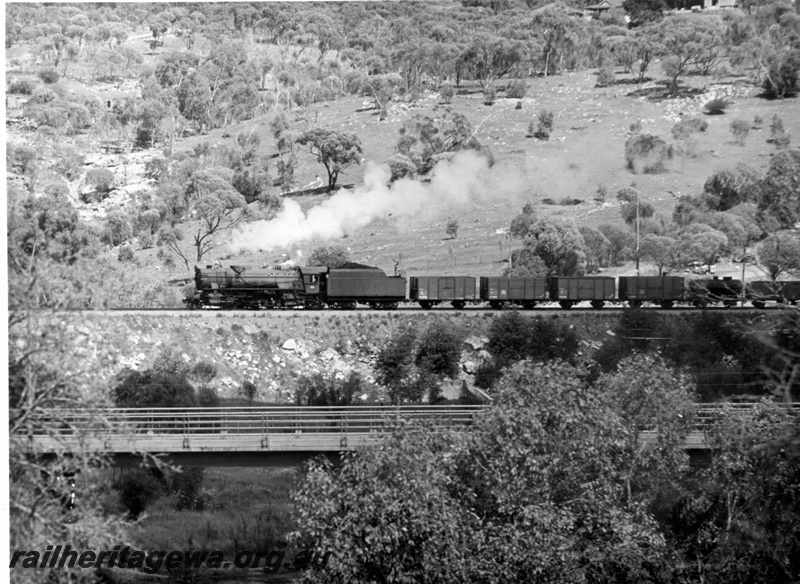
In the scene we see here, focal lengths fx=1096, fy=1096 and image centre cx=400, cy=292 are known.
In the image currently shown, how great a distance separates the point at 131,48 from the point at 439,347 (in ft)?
95.9

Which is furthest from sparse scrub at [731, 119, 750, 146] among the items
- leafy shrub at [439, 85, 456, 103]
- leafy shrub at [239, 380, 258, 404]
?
leafy shrub at [239, 380, 258, 404]

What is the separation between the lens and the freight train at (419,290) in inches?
1564

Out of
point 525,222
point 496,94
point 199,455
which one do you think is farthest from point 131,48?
point 199,455

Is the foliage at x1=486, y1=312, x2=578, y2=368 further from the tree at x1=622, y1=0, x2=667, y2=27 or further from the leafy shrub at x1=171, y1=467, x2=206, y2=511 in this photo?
the tree at x1=622, y1=0, x2=667, y2=27

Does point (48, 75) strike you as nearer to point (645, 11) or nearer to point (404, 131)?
point (404, 131)

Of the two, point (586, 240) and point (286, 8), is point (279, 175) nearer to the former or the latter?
point (286, 8)

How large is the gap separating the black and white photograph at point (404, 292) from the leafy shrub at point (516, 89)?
0.17m

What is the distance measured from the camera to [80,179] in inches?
2064

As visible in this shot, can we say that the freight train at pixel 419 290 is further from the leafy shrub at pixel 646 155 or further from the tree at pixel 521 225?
the leafy shrub at pixel 646 155

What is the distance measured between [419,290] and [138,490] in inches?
589

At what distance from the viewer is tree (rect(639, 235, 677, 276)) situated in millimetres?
46281

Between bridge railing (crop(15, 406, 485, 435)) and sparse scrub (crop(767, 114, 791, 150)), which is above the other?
sparse scrub (crop(767, 114, 791, 150))

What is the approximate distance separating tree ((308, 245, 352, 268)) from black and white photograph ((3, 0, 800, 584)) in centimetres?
22

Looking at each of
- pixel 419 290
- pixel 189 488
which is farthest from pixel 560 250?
pixel 189 488
